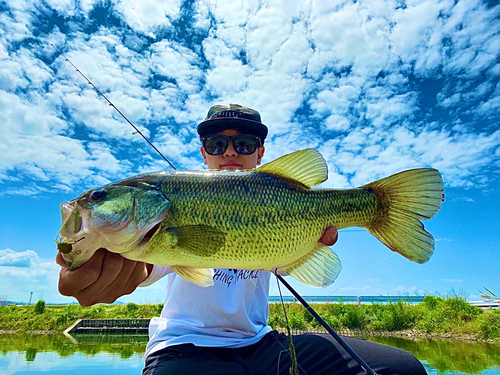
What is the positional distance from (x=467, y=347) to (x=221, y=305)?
37.0ft

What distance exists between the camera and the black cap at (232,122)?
12.8 feet

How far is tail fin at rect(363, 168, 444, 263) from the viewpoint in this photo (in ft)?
7.69

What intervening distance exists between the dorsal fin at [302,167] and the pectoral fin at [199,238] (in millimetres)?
649

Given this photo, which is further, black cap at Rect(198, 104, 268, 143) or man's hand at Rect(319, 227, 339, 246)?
black cap at Rect(198, 104, 268, 143)

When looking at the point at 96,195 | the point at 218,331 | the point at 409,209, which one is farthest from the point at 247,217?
the point at 218,331

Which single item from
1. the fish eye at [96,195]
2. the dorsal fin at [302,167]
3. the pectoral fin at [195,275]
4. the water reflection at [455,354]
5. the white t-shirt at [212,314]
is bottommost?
the water reflection at [455,354]

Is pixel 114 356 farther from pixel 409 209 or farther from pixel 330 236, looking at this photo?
pixel 409 209

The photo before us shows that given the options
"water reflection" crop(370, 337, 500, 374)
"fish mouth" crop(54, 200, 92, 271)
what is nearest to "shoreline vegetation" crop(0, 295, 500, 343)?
"water reflection" crop(370, 337, 500, 374)

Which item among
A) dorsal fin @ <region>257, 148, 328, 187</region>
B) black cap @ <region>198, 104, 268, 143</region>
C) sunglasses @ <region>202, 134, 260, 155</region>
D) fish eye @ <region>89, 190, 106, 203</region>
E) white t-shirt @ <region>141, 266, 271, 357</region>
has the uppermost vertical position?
black cap @ <region>198, 104, 268, 143</region>

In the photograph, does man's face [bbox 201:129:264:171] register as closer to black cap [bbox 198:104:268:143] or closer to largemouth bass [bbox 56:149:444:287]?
black cap [bbox 198:104:268:143]

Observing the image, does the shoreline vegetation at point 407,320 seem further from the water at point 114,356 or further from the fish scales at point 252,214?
the fish scales at point 252,214

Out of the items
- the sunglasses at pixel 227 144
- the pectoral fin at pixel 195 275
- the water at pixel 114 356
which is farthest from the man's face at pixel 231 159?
the water at pixel 114 356

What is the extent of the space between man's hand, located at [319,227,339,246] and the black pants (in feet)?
3.80

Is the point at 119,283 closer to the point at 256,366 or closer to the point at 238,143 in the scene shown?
the point at 256,366
